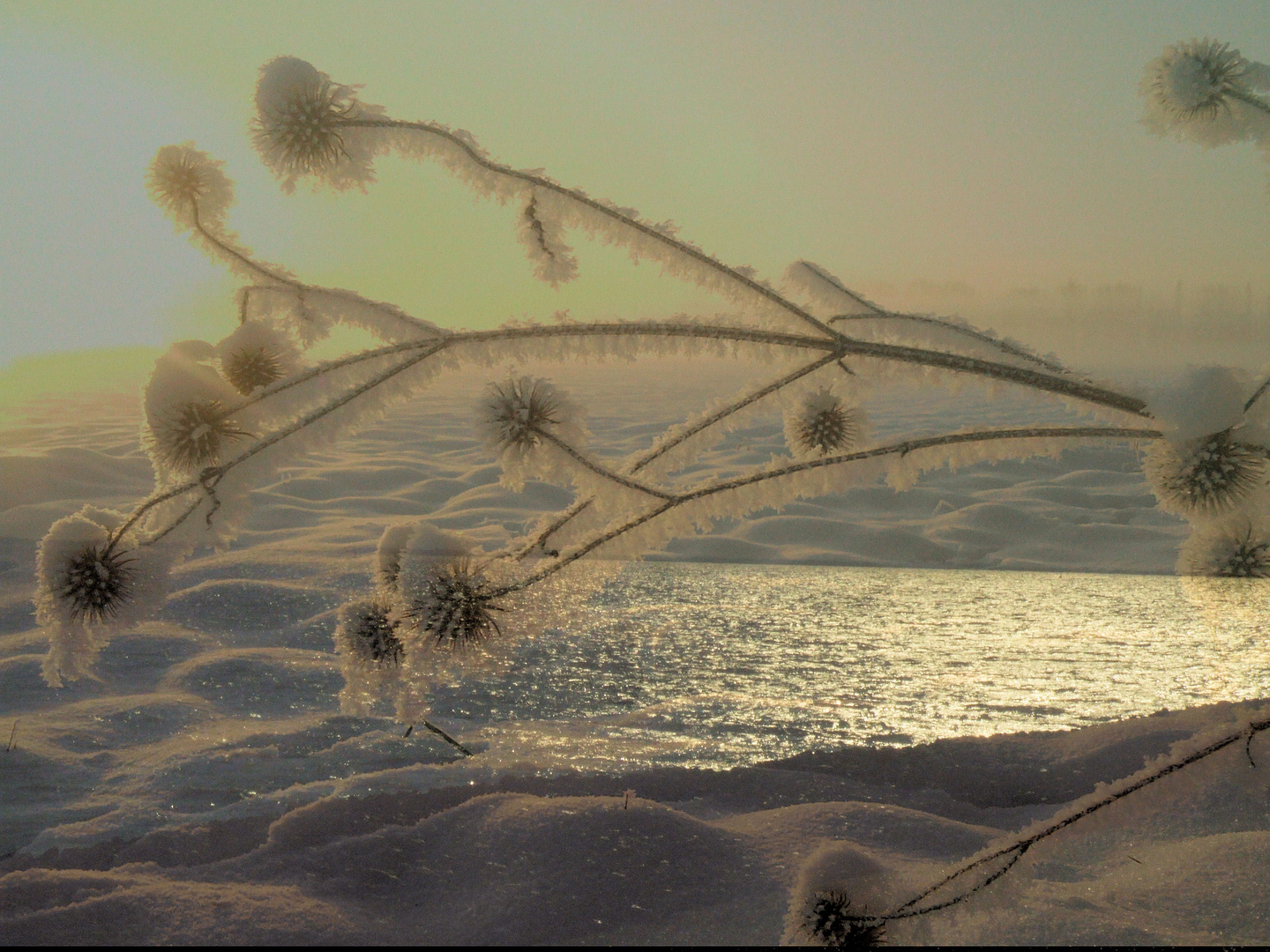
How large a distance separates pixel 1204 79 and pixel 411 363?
2.77 ft

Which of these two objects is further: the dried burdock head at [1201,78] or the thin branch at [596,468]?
the dried burdock head at [1201,78]

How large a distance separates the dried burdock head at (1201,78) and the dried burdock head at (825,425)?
1.51 ft

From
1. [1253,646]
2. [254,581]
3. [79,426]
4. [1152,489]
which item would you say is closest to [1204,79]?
[1152,489]

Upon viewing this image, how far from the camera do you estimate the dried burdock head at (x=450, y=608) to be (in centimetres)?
58

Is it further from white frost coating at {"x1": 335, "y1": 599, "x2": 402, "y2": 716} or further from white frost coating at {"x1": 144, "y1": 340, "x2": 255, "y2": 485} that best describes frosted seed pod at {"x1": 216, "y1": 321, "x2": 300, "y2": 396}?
white frost coating at {"x1": 335, "y1": 599, "x2": 402, "y2": 716}

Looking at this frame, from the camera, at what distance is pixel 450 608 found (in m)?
0.58

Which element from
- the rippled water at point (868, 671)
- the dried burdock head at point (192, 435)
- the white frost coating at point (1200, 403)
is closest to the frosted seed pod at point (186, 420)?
the dried burdock head at point (192, 435)

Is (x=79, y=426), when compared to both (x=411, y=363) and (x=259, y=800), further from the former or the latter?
(x=411, y=363)

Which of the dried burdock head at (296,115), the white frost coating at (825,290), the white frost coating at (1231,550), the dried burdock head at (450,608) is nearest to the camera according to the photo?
the dried burdock head at (450,608)

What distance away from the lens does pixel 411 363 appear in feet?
2.08

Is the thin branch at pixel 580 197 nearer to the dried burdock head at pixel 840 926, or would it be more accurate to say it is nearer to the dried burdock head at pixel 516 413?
the dried burdock head at pixel 516 413

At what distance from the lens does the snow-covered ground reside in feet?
1.79

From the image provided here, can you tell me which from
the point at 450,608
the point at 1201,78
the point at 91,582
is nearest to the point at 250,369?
the point at 91,582

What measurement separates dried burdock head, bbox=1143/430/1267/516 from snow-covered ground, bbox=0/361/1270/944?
0.24 ft
